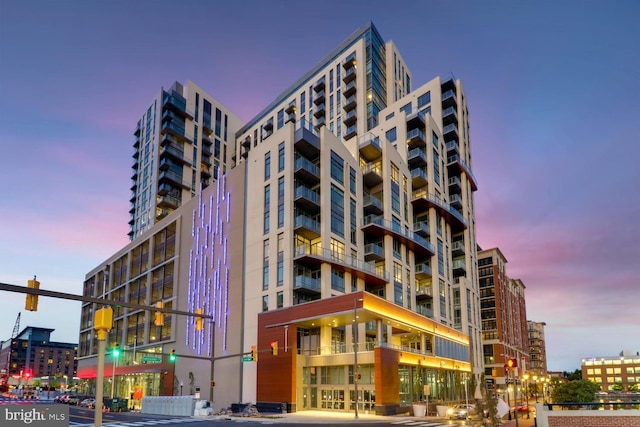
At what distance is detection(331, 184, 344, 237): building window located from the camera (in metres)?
62.6

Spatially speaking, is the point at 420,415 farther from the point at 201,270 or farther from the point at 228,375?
the point at 201,270

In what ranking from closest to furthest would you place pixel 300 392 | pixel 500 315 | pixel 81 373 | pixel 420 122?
pixel 300 392, pixel 420 122, pixel 81 373, pixel 500 315

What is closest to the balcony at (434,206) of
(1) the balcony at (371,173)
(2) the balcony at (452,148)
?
(1) the balcony at (371,173)

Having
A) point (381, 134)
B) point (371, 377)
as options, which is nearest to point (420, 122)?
point (381, 134)

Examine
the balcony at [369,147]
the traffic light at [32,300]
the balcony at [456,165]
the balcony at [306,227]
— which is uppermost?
the balcony at [456,165]

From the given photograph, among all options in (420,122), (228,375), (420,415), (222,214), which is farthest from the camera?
(420,122)

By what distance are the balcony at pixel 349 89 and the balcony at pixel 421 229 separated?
29595 mm

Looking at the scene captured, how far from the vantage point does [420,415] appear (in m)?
48.8

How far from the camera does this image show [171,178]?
354ft

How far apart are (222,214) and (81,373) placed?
67.4m

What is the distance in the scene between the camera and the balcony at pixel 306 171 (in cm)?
5994

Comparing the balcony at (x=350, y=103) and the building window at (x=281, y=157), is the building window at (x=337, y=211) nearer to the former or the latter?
the building window at (x=281, y=157)

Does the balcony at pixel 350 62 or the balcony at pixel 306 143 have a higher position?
the balcony at pixel 350 62

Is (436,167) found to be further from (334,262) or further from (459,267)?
(334,262)
